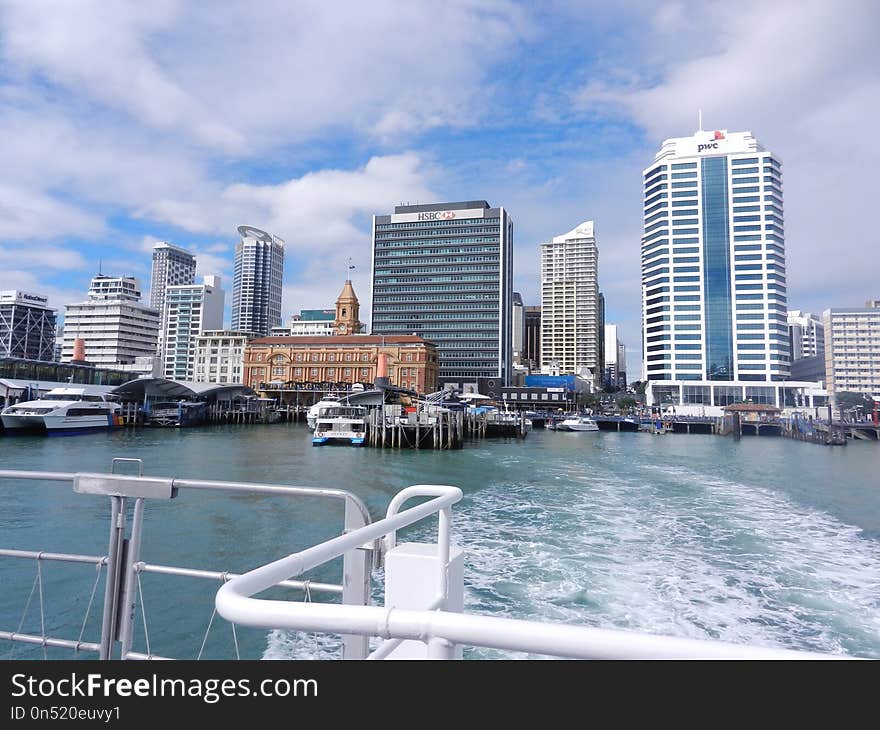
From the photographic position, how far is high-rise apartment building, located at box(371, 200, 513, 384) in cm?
12306

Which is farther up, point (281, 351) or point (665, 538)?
point (281, 351)

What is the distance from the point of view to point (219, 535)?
1359 cm

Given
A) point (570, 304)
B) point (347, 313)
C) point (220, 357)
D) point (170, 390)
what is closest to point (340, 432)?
point (170, 390)

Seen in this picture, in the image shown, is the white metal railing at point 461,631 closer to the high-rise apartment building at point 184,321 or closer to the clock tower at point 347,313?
the clock tower at point 347,313

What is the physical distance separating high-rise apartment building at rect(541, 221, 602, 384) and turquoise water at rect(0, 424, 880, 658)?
150564 millimetres

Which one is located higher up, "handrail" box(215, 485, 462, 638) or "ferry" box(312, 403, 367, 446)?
"handrail" box(215, 485, 462, 638)

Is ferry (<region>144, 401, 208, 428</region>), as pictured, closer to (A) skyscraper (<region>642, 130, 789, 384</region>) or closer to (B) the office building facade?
(B) the office building facade

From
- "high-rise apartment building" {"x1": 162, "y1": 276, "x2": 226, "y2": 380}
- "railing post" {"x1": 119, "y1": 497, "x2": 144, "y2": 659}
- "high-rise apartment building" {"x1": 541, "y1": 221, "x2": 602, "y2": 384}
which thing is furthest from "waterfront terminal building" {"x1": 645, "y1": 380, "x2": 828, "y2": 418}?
"high-rise apartment building" {"x1": 162, "y1": 276, "x2": 226, "y2": 380}

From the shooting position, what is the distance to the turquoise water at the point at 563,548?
8.68m
